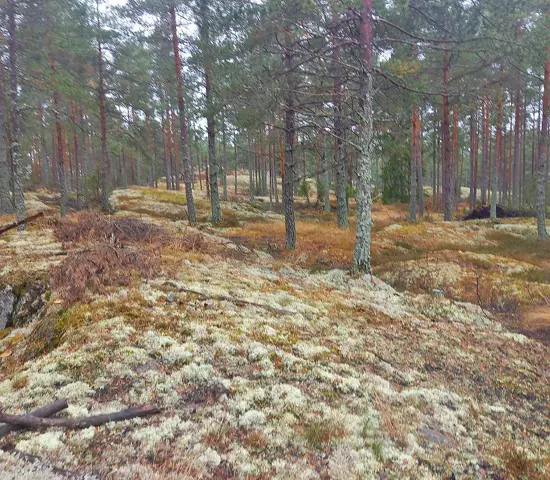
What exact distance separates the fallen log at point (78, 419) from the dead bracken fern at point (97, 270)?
312 cm

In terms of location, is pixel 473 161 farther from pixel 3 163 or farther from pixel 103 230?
pixel 3 163

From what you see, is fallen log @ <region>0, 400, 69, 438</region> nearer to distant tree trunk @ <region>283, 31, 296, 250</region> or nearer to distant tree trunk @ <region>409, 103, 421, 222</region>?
distant tree trunk @ <region>283, 31, 296, 250</region>

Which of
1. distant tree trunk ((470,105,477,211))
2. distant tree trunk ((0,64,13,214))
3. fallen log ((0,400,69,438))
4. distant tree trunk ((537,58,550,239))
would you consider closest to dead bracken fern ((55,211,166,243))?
distant tree trunk ((0,64,13,214))

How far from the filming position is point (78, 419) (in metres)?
2.86

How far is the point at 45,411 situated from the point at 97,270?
4.26m

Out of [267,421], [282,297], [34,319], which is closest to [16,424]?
[267,421]

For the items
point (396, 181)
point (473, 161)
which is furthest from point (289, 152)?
point (473, 161)

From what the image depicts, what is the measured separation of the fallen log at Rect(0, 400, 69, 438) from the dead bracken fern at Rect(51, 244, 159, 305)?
2.89m

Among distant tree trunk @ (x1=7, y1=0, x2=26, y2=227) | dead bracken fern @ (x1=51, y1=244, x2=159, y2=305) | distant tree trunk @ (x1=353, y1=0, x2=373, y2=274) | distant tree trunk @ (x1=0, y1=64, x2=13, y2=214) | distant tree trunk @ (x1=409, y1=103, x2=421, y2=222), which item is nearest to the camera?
dead bracken fern @ (x1=51, y1=244, x2=159, y2=305)

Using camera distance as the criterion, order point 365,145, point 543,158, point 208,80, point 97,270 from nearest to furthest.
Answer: point 97,270 → point 365,145 → point 543,158 → point 208,80

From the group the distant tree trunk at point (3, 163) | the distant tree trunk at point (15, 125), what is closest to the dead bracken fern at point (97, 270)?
the distant tree trunk at point (15, 125)

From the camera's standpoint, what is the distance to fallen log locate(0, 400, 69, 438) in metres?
2.60

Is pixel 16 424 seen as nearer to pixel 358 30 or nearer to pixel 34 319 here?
pixel 34 319

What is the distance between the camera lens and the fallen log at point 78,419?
8.70 ft
